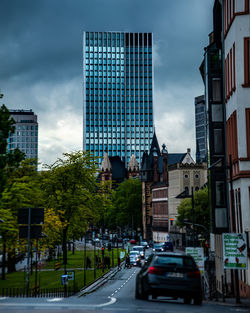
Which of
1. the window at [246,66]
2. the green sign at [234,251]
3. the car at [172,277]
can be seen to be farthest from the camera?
the window at [246,66]

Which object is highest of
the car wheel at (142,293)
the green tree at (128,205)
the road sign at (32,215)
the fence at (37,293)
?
the green tree at (128,205)

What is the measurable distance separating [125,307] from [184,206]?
75980 millimetres

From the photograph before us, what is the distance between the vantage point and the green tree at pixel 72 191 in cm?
6462

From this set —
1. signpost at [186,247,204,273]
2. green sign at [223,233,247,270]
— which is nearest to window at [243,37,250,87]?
green sign at [223,233,247,270]

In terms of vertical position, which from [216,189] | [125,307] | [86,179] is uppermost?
[86,179]

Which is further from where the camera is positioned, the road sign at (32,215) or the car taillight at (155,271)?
the road sign at (32,215)

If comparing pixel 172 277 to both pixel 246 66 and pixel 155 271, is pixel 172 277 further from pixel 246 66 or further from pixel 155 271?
pixel 246 66

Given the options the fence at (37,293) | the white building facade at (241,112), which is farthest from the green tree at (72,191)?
the white building facade at (241,112)

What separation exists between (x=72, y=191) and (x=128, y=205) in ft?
319

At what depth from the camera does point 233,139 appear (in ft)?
93.2

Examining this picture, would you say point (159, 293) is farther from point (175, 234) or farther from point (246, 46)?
point (175, 234)

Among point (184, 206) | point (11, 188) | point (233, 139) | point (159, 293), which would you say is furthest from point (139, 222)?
point (159, 293)

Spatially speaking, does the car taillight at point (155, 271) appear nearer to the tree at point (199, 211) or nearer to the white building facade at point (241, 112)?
the white building facade at point (241, 112)

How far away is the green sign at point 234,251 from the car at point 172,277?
6155mm
